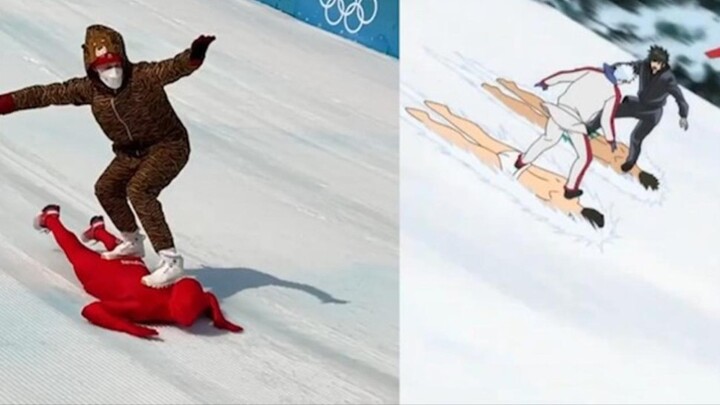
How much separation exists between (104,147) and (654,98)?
2596 millimetres

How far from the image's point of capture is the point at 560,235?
14.8ft

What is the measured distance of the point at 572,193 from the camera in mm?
4895

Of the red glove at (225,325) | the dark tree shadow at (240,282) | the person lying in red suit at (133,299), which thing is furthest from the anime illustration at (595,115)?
the person lying in red suit at (133,299)

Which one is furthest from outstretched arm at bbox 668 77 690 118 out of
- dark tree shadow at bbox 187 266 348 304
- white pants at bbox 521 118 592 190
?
dark tree shadow at bbox 187 266 348 304

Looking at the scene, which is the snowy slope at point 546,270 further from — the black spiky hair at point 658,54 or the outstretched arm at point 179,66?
the outstretched arm at point 179,66

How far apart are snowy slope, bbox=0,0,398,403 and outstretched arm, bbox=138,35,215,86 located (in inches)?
29.9

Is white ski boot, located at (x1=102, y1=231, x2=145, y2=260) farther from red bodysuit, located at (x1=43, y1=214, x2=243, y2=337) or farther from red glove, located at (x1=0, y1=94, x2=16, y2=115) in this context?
red glove, located at (x1=0, y1=94, x2=16, y2=115)

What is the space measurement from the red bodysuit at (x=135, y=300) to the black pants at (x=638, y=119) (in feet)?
8.25

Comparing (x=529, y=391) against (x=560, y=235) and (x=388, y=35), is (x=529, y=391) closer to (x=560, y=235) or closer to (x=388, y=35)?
(x=560, y=235)

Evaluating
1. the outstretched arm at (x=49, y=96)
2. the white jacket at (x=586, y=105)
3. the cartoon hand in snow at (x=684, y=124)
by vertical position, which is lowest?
the outstretched arm at (x=49, y=96)

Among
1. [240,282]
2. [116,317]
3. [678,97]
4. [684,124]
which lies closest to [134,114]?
[116,317]

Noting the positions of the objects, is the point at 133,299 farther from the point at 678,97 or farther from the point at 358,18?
the point at 358,18

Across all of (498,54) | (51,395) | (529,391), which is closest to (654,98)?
(498,54)

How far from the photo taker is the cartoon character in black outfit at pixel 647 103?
5.32 metres
